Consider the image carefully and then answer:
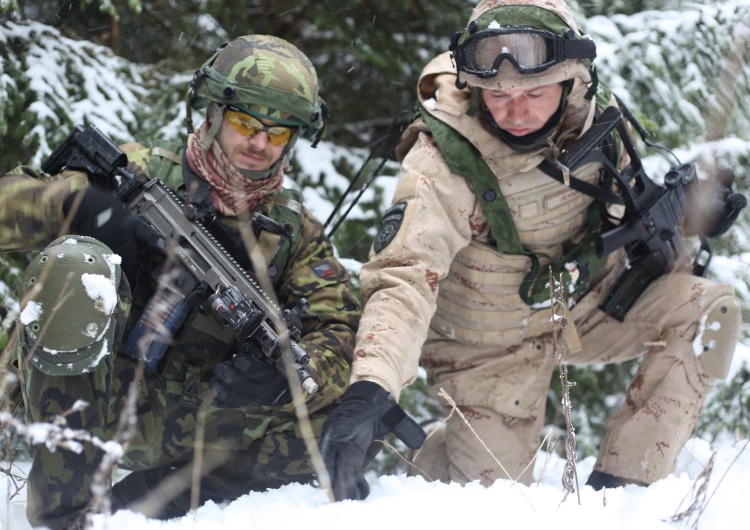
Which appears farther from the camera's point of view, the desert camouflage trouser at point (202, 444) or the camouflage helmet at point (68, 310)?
the desert camouflage trouser at point (202, 444)

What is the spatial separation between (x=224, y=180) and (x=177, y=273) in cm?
50

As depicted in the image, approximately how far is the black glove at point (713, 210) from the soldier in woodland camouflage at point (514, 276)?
2cm

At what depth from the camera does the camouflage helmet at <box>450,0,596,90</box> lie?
10.2 feet

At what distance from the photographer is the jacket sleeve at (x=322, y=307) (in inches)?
120

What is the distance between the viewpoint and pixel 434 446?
12.9ft

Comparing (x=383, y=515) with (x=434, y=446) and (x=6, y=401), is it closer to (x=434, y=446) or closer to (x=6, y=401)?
(x=6, y=401)

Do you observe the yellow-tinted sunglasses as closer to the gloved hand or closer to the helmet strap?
the helmet strap

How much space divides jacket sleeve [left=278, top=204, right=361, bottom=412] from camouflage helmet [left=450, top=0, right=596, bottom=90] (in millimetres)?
912


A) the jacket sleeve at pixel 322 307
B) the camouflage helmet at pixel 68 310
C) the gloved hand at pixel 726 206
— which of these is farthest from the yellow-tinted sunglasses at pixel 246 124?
the gloved hand at pixel 726 206

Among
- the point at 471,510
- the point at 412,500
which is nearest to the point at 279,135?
the point at 412,500

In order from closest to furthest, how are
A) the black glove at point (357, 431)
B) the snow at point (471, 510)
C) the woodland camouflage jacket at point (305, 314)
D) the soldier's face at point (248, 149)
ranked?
the snow at point (471, 510), the black glove at point (357, 431), the woodland camouflage jacket at point (305, 314), the soldier's face at point (248, 149)

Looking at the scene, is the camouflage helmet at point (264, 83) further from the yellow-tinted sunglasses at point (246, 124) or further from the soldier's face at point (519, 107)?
the soldier's face at point (519, 107)

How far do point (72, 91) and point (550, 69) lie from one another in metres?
2.63

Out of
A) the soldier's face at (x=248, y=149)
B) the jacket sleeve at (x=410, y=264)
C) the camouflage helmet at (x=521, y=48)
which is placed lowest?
the jacket sleeve at (x=410, y=264)
